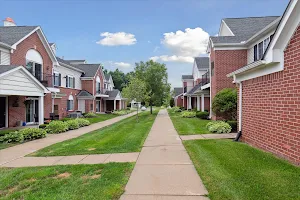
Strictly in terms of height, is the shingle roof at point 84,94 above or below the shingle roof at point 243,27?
below

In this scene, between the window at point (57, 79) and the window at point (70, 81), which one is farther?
the window at point (70, 81)

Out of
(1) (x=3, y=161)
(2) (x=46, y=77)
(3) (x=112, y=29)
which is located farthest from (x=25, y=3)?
(1) (x=3, y=161)

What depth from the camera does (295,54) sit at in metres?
5.34

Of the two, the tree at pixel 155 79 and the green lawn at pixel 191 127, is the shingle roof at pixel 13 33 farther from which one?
the tree at pixel 155 79

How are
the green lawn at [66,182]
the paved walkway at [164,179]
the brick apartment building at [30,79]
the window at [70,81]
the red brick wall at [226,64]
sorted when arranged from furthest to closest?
the window at [70,81] → the red brick wall at [226,64] → the brick apartment building at [30,79] → the green lawn at [66,182] → the paved walkway at [164,179]

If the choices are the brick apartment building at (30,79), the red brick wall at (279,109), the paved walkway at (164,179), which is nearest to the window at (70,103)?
the brick apartment building at (30,79)

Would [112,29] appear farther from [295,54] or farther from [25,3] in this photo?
[295,54]

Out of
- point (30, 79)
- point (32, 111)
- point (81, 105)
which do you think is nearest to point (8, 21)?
point (32, 111)

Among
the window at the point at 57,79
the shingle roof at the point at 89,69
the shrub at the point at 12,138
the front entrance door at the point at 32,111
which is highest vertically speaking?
the shingle roof at the point at 89,69

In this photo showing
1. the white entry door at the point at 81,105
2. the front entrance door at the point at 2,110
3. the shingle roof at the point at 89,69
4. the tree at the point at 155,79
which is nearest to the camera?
the front entrance door at the point at 2,110

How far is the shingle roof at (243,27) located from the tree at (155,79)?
11899mm

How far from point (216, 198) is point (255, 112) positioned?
186 inches

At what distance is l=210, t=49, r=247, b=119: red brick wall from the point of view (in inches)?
673

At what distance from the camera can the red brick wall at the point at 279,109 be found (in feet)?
17.4
